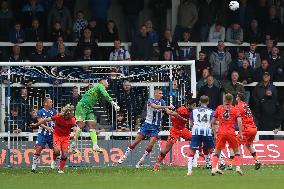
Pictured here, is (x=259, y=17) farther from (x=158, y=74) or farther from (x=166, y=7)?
(x=158, y=74)

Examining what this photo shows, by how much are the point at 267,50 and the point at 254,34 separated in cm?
70

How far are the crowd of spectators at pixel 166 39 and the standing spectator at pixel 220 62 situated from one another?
0.03 meters

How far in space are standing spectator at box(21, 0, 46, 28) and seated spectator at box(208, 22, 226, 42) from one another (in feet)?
16.0

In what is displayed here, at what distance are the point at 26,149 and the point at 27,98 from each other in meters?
1.31

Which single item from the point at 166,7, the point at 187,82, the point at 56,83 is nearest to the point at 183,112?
the point at 187,82

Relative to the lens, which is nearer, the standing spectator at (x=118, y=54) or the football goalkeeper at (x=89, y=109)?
the football goalkeeper at (x=89, y=109)

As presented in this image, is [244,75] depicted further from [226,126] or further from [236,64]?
[226,126]

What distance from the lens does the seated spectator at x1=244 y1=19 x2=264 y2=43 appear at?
31672 mm

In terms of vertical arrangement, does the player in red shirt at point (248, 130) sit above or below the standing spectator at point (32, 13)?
below

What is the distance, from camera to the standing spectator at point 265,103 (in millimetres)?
30125

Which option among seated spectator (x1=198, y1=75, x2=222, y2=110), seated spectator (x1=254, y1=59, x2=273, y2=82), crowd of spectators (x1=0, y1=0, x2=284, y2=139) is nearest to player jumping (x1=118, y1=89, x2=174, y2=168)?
crowd of spectators (x1=0, y1=0, x2=284, y2=139)

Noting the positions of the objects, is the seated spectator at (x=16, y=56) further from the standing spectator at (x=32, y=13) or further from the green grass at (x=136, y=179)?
the green grass at (x=136, y=179)

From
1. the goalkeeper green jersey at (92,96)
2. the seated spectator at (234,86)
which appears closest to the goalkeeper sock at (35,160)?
the goalkeeper green jersey at (92,96)

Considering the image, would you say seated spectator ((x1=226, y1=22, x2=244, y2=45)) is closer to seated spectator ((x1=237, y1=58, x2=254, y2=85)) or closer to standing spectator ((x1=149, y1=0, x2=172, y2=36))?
seated spectator ((x1=237, y1=58, x2=254, y2=85))
